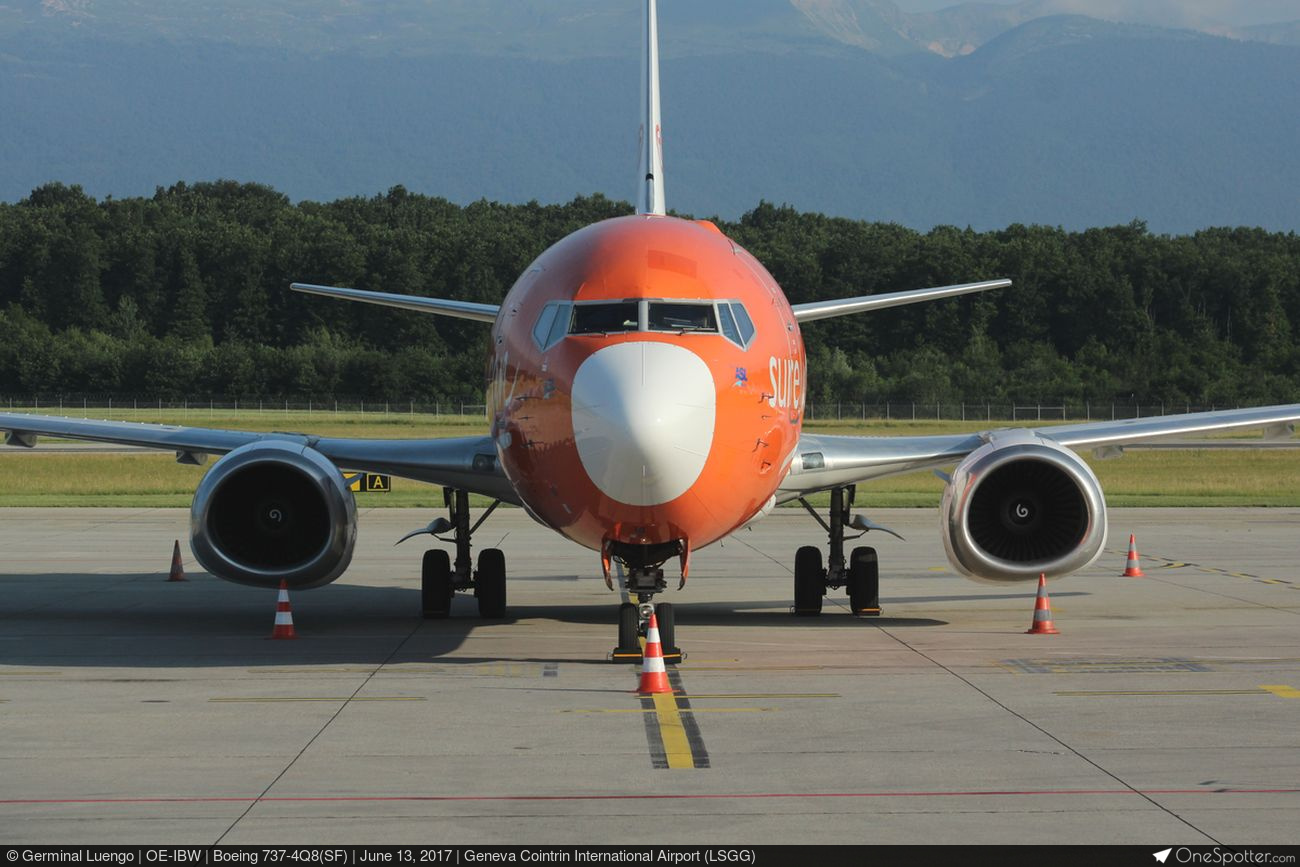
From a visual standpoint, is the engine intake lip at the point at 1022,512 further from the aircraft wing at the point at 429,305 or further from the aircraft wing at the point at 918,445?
the aircraft wing at the point at 429,305

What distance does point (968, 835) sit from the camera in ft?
28.6

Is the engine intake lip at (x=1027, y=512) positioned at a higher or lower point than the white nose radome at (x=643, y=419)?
lower

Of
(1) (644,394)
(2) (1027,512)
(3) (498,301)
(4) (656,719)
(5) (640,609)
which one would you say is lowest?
(4) (656,719)

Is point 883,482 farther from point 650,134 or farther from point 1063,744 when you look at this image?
point 1063,744

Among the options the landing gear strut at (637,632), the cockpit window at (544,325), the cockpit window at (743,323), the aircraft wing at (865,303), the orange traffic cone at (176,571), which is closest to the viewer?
the cockpit window at (544,325)

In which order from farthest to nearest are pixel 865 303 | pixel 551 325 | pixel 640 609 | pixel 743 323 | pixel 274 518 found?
pixel 865 303
pixel 274 518
pixel 640 609
pixel 743 323
pixel 551 325

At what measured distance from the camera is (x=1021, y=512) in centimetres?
1678

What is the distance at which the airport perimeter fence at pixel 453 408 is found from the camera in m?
94.1

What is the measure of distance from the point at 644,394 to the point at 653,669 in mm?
2489

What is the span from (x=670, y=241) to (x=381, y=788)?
242 inches

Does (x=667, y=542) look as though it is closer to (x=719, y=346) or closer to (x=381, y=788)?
(x=719, y=346)

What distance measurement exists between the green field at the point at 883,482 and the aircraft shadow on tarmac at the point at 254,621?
17.7m
